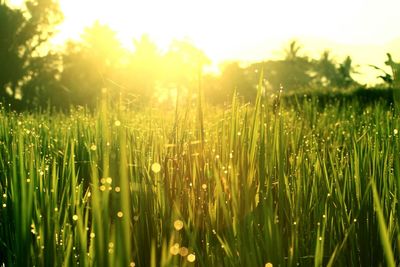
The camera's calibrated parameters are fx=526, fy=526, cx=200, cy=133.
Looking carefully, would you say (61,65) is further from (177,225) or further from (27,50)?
(177,225)

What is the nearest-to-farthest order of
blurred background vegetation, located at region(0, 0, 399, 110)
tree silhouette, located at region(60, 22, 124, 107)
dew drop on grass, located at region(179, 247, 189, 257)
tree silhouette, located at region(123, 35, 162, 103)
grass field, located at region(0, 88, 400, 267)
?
grass field, located at region(0, 88, 400, 267) → dew drop on grass, located at region(179, 247, 189, 257) → blurred background vegetation, located at region(0, 0, 399, 110) → tree silhouette, located at region(60, 22, 124, 107) → tree silhouette, located at region(123, 35, 162, 103)

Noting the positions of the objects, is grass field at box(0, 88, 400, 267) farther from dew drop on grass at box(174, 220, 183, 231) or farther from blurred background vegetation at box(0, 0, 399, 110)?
blurred background vegetation at box(0, 0, 399, 110)

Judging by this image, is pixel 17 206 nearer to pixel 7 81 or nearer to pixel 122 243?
pixel 122 243

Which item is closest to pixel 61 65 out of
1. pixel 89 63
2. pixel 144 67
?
pixel 89 63

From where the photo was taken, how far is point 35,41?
1168 inches

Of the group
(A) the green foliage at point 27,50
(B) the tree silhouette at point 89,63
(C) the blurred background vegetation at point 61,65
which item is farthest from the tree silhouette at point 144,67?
(A) the green foliage at point 27,50

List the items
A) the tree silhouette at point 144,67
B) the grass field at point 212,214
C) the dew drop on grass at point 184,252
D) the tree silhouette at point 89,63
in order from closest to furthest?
1. the grass field at point 212,214
2. the dew drop on grass at point 184,252
3. the tree silhouette at point 89,63
4. the tree silhouette at point 144,67

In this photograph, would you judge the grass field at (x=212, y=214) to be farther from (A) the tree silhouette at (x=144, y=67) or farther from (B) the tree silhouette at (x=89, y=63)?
(A) the tree silhouette at (x=144, y=67)

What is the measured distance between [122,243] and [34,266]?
36 cm

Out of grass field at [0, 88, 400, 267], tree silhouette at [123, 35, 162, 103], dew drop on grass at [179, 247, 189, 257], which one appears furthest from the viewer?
tree silhouette at [123, 35, 162, 103]

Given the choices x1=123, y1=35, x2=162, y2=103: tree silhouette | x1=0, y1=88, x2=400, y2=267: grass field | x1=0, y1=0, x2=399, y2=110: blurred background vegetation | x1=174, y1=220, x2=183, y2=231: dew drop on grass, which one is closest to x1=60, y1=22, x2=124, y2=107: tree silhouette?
x1=0, y1=0, x2=399, y2=110: blurred background vegetation

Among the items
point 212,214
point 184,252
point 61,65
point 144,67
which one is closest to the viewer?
point 184,252

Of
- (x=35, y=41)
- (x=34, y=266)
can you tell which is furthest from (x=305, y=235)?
(x=35, y=41)

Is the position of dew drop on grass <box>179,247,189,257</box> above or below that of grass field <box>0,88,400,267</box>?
below
